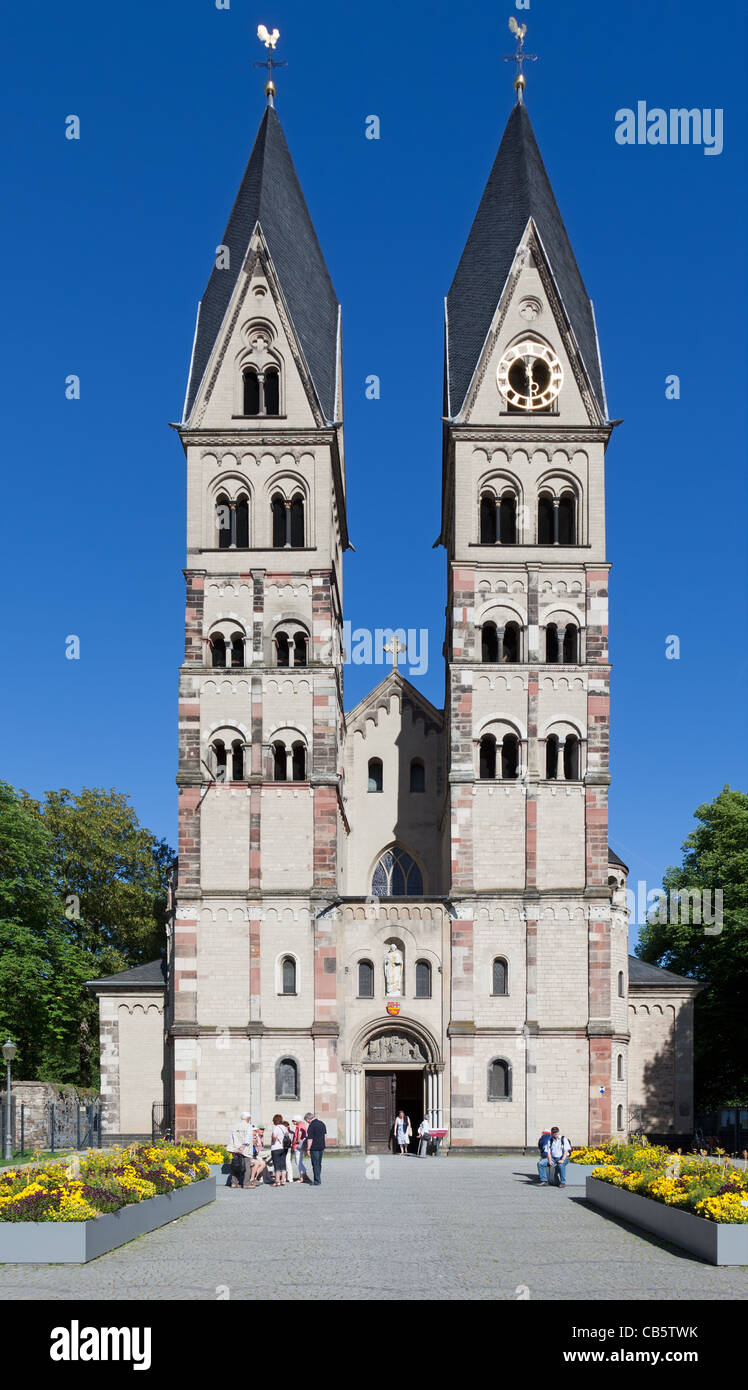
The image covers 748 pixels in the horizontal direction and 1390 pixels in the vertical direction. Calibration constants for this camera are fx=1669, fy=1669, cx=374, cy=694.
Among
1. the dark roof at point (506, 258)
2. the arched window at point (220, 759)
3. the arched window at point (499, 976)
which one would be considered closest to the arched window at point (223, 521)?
the arched window at point (220, 759)

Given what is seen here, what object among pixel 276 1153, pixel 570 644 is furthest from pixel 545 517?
pixel 276 1153

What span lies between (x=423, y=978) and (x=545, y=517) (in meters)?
15.5

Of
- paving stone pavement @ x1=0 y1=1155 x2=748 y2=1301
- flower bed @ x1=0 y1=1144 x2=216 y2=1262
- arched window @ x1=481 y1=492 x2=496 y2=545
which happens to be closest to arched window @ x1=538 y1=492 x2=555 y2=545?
arched window @ x1=481 y1=492 x2=496 y2=545

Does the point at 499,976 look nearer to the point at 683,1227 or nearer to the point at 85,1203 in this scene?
the point at 683,1227

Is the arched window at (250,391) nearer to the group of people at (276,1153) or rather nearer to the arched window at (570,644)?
the arched window at (570,644)

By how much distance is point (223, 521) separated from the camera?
54.3 meters

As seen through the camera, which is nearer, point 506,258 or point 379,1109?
point 379,1109

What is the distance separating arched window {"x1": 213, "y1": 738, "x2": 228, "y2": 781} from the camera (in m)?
52.4

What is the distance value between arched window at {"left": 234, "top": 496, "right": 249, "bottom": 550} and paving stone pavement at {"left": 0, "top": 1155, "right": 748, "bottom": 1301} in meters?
27.1

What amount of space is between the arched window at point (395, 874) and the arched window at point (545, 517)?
12.1 m

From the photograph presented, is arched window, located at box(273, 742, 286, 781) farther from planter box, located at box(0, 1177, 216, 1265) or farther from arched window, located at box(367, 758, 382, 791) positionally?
planter box, located at box(0, 1177, 216, 1265)

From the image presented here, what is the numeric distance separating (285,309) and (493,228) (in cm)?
827
